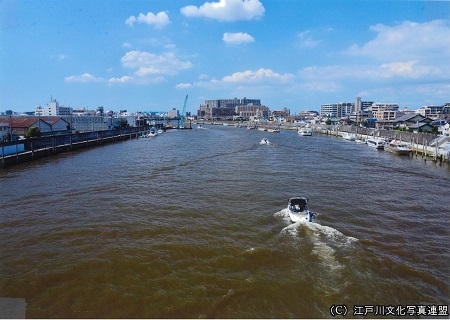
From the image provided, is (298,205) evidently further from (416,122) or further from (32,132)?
(416,122)

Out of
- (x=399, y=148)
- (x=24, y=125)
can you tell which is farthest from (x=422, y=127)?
(x=24, y=125)

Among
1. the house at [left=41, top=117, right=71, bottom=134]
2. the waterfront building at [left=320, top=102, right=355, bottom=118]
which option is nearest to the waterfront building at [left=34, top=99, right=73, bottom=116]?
the house at [left=41, top=117, right=71, bottom=134]

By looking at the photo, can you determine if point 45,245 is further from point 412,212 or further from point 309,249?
point 412,212

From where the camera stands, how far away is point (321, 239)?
32.1 feet

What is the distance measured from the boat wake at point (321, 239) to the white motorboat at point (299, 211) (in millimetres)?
168

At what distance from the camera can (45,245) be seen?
942 centimetres

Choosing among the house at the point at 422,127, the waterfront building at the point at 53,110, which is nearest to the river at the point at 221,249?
the house at the point at 422,127

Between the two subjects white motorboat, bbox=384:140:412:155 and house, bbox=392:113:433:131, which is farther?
house, bbox=392:113:433:131

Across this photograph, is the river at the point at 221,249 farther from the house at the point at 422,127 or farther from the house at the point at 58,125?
the house at the point at 422,127

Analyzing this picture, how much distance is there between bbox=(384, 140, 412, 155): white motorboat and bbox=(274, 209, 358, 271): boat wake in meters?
26.3

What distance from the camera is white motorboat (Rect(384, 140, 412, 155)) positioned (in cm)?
3224

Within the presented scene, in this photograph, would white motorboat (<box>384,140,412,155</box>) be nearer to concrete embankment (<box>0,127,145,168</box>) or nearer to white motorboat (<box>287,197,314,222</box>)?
white motorboat (<box>287,197,314,222</box>)

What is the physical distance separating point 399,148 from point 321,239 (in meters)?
27.7

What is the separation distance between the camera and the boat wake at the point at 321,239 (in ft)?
28.0
